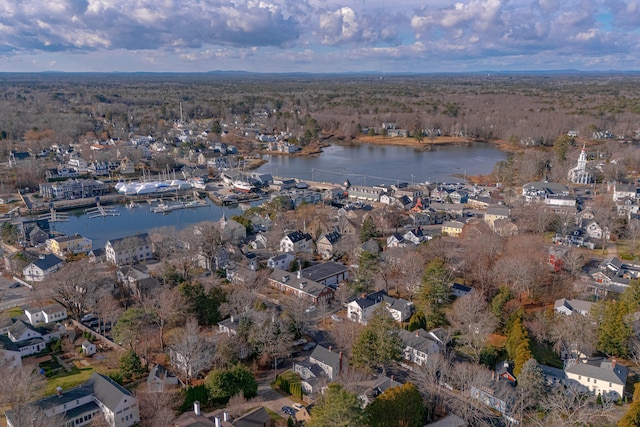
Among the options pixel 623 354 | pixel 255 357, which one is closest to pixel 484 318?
pixel 623 354

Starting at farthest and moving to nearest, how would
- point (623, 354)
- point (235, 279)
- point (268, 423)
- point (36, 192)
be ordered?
1. point (36, 192)
2. point (235, 279)
3. point (623, 354)
4. point (268, 423)

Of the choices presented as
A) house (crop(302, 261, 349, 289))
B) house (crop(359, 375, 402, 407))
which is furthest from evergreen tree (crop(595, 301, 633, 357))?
house (crop(302, 261, 349, 289))

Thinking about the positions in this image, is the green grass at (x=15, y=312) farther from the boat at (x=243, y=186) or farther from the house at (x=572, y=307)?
the boat at (x=243, y=186)

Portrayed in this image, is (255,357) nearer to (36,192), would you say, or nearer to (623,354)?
(623,354)

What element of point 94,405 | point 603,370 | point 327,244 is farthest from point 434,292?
point 94,405

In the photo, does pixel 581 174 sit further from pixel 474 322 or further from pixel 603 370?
pixel 603 370

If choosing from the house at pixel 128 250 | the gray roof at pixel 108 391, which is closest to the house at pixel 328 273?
the house at pixel 128 250
